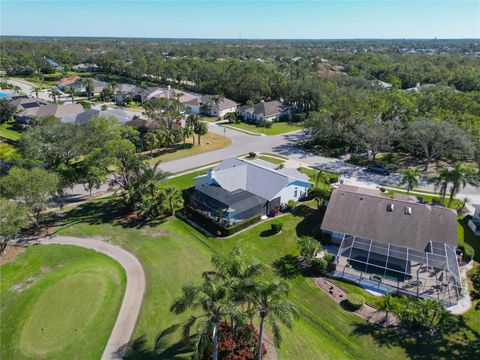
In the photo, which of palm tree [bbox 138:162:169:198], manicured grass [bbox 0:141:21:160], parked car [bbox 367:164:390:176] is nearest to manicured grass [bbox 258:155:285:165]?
parked car [bbox 367:164:390:176]

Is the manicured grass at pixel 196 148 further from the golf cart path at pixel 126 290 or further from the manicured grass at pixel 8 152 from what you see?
Result: the golf cart path at pixel 126 290

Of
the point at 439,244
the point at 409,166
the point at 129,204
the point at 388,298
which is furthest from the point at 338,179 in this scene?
the point at 129,204

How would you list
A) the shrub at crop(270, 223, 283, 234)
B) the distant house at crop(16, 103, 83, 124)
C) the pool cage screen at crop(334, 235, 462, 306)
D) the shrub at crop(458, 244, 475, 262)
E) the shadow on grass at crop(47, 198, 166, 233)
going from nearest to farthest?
the pool cage screen at crop(334, 235, 462, 306) → the shrub at crop(458, 244, 475, 262) → the shrub at crop(270, 223, 283, 234) → the shadow on grass at crop(47, 198, 166, 233) → the distant house at crop(16, 103, 83, 124)

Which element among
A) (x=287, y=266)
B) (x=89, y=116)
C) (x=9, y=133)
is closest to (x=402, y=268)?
(x=287, y=266)

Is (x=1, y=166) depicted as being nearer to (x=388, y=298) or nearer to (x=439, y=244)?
(x=388, y=298)

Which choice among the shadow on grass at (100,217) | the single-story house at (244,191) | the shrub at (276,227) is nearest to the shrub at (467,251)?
the shrub at (276,227)

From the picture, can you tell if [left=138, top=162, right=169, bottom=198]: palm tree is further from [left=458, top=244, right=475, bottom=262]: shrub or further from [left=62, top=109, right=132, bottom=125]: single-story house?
[left=62, top=109, right=132, bottom=125]: single-story house
